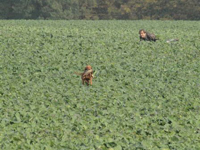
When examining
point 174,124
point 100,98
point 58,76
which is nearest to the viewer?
point 174,124

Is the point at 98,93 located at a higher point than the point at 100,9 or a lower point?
lower

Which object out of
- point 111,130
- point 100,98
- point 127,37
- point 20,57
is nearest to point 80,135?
point 111,130

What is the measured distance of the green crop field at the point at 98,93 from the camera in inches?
368

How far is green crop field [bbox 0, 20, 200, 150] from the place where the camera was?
30.7 ft

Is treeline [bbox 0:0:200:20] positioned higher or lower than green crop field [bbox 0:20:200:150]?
higher

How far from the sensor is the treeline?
6888 centimetres

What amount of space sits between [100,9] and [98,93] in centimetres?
6639

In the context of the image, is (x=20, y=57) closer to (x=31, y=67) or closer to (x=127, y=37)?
(x=31, y=67)

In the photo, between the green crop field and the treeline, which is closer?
the green crop field

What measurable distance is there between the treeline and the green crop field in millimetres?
44849

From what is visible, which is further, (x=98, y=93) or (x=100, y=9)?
(x=100, y=9)

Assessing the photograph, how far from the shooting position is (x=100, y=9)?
79.2 m

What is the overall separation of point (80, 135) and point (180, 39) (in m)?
15.9

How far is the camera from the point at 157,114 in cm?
1143
